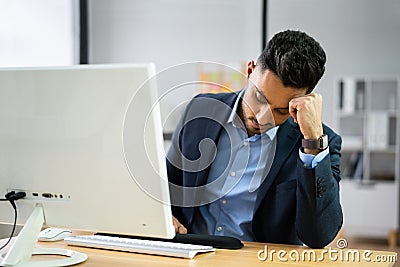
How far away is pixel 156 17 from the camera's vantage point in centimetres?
648

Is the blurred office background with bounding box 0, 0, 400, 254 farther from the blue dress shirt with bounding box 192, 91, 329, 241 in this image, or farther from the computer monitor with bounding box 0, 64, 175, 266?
the computer monitor with bounding box 0, 64, 175, 266

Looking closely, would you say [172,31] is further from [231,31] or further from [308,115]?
[308,115]

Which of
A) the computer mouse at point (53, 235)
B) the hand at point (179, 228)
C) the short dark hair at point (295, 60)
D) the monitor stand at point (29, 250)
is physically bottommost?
the computer mouse at point (53, 235)

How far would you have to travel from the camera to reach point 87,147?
1.69m

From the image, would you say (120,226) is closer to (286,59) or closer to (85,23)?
(286,59)

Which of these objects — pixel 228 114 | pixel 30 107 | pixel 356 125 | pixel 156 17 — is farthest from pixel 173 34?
pixel 30 107

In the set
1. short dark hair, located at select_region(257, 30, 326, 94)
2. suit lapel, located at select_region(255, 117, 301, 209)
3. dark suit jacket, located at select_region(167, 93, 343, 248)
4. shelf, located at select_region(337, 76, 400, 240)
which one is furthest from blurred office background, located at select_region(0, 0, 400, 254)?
short dark hair, located at select_region(257, 30, 326, 94)

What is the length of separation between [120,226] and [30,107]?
354mm

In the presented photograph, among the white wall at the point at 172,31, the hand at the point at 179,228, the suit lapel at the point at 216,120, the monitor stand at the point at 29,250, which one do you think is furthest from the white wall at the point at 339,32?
the monitor stand at the point at 29,250

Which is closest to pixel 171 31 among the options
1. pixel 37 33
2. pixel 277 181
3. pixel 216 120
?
pixel 37 33

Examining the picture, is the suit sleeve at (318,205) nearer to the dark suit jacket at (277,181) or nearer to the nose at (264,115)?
the dark suit jacket at (277,181)

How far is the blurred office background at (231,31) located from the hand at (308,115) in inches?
163

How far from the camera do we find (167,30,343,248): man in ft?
6.34

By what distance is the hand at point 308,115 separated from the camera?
6.31ft
